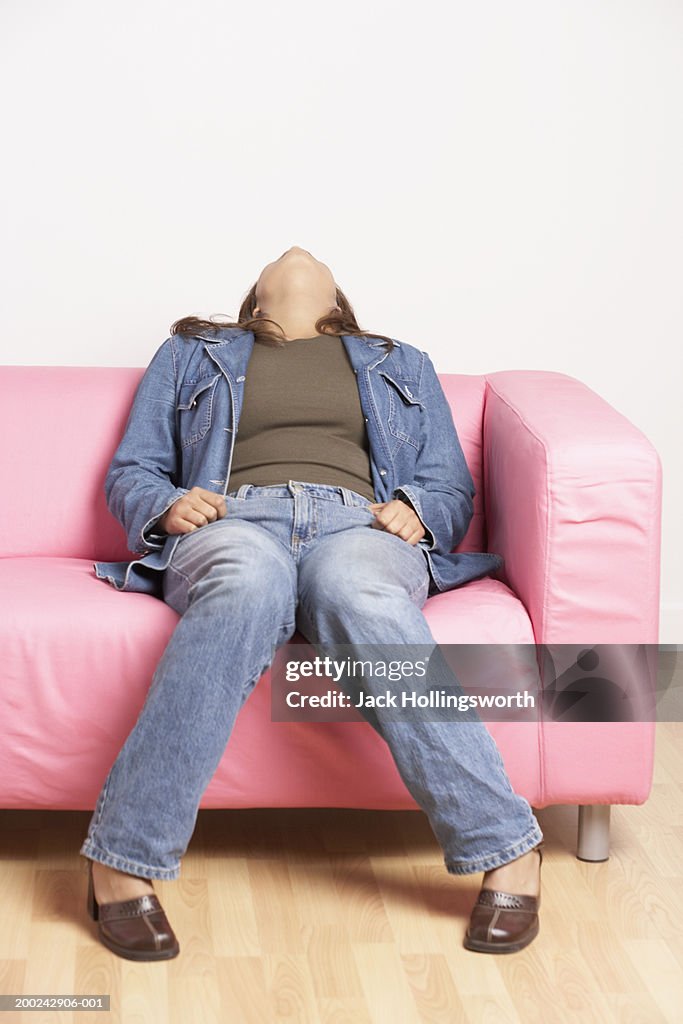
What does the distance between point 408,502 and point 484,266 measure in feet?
3.21

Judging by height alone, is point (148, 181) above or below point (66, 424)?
above

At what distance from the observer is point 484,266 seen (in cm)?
295

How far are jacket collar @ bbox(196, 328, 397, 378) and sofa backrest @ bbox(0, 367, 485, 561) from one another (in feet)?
0.75

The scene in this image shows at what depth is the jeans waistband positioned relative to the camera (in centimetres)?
214

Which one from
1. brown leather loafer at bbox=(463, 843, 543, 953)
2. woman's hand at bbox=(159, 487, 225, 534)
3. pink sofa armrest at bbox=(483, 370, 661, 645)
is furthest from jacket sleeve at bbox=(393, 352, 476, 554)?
brown leather loafer at bbox=(463, 843, 543, 953)

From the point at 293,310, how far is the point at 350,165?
1.98 ft

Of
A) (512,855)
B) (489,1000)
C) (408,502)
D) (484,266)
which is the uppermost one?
(484,266)

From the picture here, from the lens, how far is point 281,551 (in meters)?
1.97

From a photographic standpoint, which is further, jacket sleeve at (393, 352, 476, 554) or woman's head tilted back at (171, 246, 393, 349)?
woman's head tilted back at (171, 246, 393, 349)

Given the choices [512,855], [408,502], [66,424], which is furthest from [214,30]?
[512,855]

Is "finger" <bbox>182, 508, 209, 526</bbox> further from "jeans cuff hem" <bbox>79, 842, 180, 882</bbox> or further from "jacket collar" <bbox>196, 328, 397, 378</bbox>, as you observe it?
"jeans cuff hem" <bbox>79, 842, 180, 882</bbox>

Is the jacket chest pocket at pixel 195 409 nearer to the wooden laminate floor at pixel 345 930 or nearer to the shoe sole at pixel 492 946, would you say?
the wooden laminate floor at pixel 345 930

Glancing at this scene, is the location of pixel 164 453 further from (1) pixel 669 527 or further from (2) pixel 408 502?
(1) pixel 669 527

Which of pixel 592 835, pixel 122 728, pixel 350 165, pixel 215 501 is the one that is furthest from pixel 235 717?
pixel 350 165
